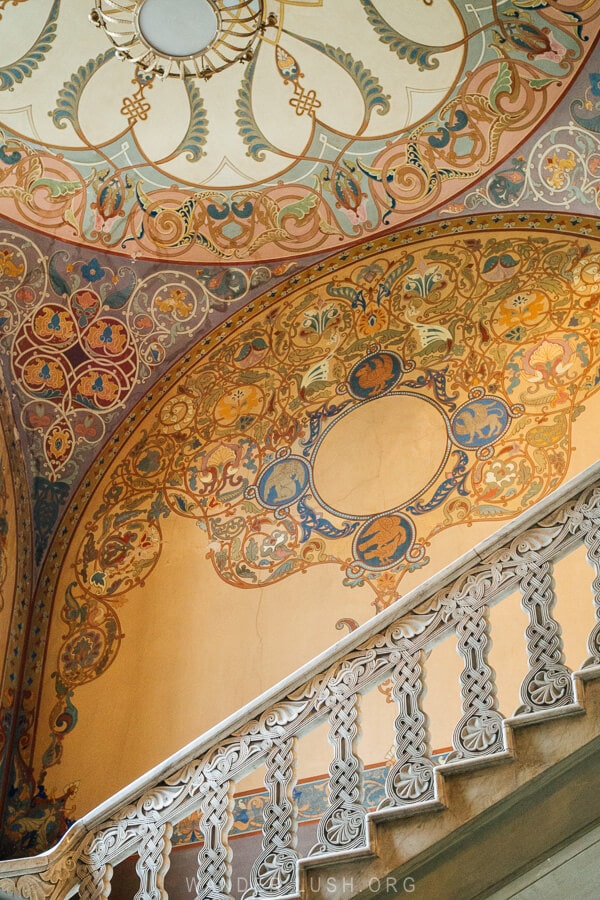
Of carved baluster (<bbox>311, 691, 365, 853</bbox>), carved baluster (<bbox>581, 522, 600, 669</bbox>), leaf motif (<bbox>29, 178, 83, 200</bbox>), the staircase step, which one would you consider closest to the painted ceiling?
leaf motif (<bbox>29, 178, 83, 200</bbox>)

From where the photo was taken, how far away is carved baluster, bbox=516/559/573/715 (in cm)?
400

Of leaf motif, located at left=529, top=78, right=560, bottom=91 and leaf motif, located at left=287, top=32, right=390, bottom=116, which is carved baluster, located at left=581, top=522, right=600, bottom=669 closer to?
leaf motif, located at left=529, top=78, right=560, bottom=91

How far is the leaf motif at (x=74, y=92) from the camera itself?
735 centimetres

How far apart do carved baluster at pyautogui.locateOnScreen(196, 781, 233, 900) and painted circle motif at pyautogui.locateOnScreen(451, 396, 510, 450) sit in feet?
11.6

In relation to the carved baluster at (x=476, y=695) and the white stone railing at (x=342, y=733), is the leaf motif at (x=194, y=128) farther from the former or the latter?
the carved baluster at (x=476, y=695)

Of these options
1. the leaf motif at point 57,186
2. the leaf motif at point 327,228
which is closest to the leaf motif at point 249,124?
the leaf motif at point 327,228

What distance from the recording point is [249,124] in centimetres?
766

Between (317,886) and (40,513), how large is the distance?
4561 mm

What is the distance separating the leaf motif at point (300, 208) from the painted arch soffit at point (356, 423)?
0.45 meters

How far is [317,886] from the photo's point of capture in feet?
13.4

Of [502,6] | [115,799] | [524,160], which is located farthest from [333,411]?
[115,799]

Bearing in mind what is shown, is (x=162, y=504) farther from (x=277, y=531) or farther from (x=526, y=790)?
(x=526, y=790)

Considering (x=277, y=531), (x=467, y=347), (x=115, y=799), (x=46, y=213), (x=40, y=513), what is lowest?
(x=115, y=799)

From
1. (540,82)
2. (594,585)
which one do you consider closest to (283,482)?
(540,82)
